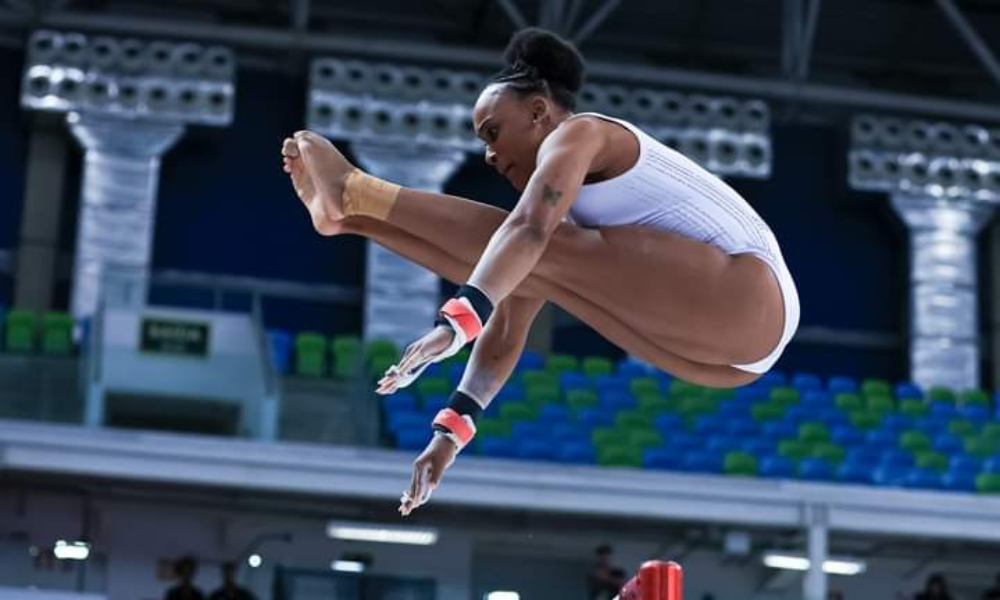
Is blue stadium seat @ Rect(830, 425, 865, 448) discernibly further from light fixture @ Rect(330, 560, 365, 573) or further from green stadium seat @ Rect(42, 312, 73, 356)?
green stadium seat @ Rect(42, 312, 73, 356)

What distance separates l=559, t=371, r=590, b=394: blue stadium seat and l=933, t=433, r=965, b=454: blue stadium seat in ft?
10.2

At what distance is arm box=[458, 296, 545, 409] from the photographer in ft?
15.1

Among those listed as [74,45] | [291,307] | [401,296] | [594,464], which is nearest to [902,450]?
[594,464]

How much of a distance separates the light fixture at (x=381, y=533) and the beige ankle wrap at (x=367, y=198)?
10.8m

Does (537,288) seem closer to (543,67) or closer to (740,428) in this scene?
(543,67)

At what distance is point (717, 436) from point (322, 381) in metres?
3.88

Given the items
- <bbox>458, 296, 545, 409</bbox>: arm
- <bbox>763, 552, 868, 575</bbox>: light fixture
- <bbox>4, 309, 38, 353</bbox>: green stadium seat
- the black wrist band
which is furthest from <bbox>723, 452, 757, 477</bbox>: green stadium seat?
the black wrist band

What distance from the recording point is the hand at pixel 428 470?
162 inches

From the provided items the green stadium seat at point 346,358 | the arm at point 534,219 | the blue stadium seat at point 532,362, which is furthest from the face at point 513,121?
the blue stadium seat at point 532,362

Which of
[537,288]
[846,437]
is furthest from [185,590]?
[537,288]

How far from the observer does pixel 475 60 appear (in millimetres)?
18578

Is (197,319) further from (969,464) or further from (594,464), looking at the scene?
(969,464)

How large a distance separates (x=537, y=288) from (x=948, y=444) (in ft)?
39.8

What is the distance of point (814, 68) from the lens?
2094 cm
